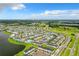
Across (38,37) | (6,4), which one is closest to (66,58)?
(38,37)

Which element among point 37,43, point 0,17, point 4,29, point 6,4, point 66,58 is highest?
point 6,4

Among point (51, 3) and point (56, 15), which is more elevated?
point (51, 3)

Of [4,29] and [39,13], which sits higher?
[39,13]

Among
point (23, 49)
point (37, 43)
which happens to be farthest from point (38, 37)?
point (23, 49)

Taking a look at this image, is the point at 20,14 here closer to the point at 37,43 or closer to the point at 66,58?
the point at 37,43

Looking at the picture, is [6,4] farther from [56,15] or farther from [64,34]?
[64,34]

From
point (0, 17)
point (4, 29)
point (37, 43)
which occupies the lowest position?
point (37, 43)
